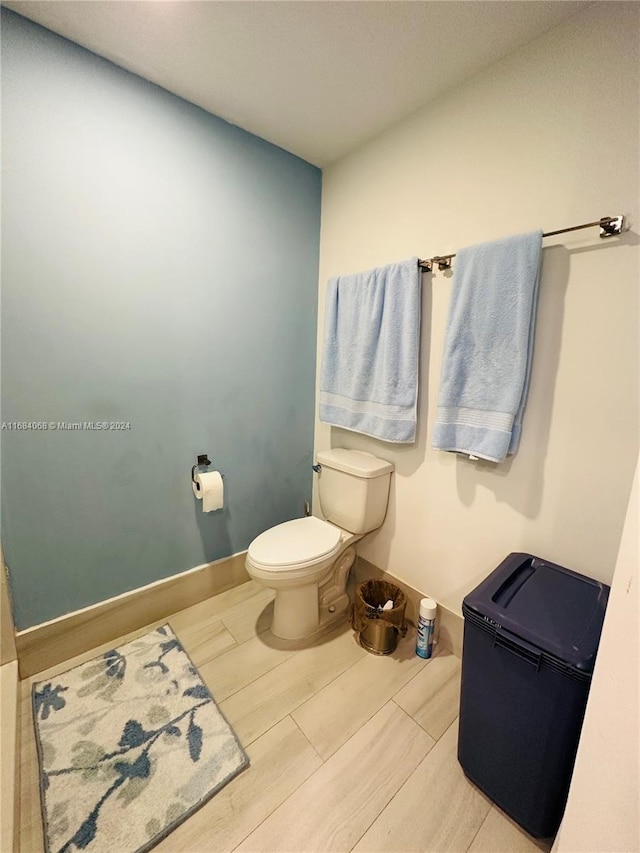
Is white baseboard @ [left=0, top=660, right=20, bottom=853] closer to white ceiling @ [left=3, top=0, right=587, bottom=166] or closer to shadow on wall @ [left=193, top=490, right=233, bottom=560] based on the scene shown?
shadow on wall @ [left=193, top=490, right=233, bottom=560]

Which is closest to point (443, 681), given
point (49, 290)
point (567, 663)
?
point (567, 663)

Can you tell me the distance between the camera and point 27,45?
3.65 feet

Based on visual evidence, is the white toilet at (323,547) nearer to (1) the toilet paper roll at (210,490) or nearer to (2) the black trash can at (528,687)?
(1) the toilet paper roll at (210,490)

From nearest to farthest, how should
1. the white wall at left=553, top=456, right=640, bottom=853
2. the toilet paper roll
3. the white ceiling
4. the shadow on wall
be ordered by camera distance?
the white wall at left=553, top=456, right=640, bottom=853
the white ceiling
the toilet paper roll
the shadow on wall

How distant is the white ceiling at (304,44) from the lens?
103 centimetres

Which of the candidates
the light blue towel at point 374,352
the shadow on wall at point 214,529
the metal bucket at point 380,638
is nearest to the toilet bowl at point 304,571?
the metal bucket at point 380,638

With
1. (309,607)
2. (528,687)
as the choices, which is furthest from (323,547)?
(528,687)

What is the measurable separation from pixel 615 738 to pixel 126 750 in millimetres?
1381

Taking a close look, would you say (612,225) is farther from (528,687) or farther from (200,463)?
(200,463)

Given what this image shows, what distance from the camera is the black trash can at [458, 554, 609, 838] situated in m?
0.83

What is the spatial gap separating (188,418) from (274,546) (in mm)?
736

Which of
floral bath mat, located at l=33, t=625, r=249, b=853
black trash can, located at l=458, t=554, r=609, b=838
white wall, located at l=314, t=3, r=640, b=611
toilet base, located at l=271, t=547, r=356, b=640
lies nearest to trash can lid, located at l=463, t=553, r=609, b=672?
black trash can, located at l=458, t=554, r=609, b=838

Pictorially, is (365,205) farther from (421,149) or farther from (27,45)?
(27,45)

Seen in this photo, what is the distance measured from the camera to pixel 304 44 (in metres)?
1.15
